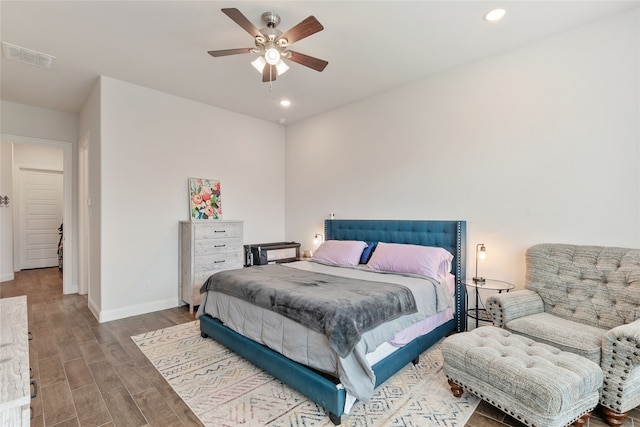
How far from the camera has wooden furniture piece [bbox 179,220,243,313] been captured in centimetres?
408

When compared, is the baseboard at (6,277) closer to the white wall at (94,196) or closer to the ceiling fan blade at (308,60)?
the white wall at (94,196)

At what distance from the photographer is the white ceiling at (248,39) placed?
8.13 feet

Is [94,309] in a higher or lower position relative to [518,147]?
lower

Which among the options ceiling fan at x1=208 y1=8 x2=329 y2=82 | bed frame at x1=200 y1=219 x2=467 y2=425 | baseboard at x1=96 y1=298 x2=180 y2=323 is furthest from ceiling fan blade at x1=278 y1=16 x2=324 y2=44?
baseboard at x1=96 y1=298 x2=180 y2=323

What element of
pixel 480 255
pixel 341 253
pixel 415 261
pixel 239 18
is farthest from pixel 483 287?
pixel 239 18

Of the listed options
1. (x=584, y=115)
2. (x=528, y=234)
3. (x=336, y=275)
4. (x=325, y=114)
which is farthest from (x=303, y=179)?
(x=584, y=115)

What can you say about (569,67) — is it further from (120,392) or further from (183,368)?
(120,392)

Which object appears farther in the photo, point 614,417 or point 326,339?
point 326,339

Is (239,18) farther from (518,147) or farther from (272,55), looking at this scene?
(518,147)

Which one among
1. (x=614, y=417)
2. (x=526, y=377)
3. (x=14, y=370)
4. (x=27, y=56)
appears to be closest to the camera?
(x=14, y=370)

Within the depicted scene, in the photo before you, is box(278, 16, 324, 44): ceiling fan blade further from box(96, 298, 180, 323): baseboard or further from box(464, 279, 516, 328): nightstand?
box(96, 298, 180, 323): baseboard

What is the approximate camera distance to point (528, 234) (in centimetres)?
302

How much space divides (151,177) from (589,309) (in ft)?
16.4

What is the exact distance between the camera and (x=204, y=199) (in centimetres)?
461
